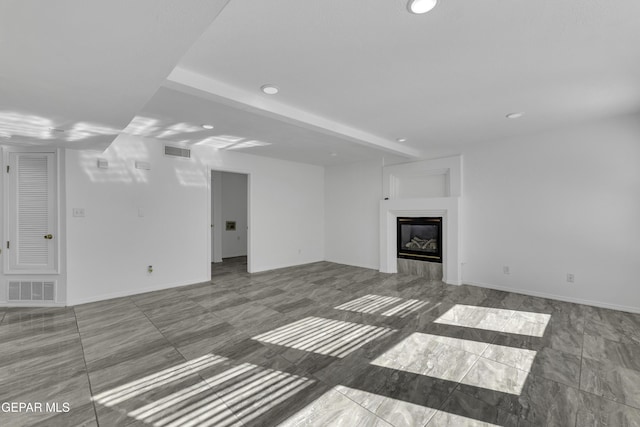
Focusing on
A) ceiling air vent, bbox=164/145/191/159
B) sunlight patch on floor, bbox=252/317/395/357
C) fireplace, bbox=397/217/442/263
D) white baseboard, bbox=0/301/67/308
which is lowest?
sunlight patch on floor, bbox=252/317/395/357

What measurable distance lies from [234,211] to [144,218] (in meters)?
3.64

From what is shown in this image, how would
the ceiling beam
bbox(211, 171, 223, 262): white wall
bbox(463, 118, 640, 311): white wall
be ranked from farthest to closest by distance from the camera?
1. bbox(211, 171, 223, 262): white wall
2. bbox(463, 118, 640, 311): white wall
3. the ceiling beam

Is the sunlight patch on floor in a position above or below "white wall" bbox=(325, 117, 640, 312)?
below

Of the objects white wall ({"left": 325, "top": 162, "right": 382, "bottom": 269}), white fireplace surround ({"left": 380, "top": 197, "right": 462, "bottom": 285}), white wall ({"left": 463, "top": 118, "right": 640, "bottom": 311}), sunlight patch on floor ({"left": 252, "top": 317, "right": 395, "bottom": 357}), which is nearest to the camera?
sunlight patch on floor ({"left": 252, "top": 317, "right": 395, "bottom": 357})

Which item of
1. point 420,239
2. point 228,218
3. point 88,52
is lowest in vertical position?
point 420,239

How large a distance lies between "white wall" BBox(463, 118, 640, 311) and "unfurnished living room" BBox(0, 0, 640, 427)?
3 centimetres

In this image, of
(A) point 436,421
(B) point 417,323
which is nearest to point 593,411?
(A) point 436,421

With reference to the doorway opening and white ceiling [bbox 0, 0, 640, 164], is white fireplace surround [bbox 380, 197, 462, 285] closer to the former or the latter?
white ceiling [bbox 0, 0, 640, 164]

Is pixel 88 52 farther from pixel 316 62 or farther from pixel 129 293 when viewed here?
pixel 129 293

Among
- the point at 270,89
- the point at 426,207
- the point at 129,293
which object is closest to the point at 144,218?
the point at 129,293

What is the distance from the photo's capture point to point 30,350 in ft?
8.63

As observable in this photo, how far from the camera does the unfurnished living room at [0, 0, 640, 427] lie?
1780 mm

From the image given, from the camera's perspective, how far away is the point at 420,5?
5.49 ft

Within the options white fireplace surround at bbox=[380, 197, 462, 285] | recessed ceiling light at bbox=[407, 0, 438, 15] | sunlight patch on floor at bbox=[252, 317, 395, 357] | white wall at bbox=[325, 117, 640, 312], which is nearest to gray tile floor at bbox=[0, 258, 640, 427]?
sunlight patch on floor at bbox=[252, 317, 395, 357]
